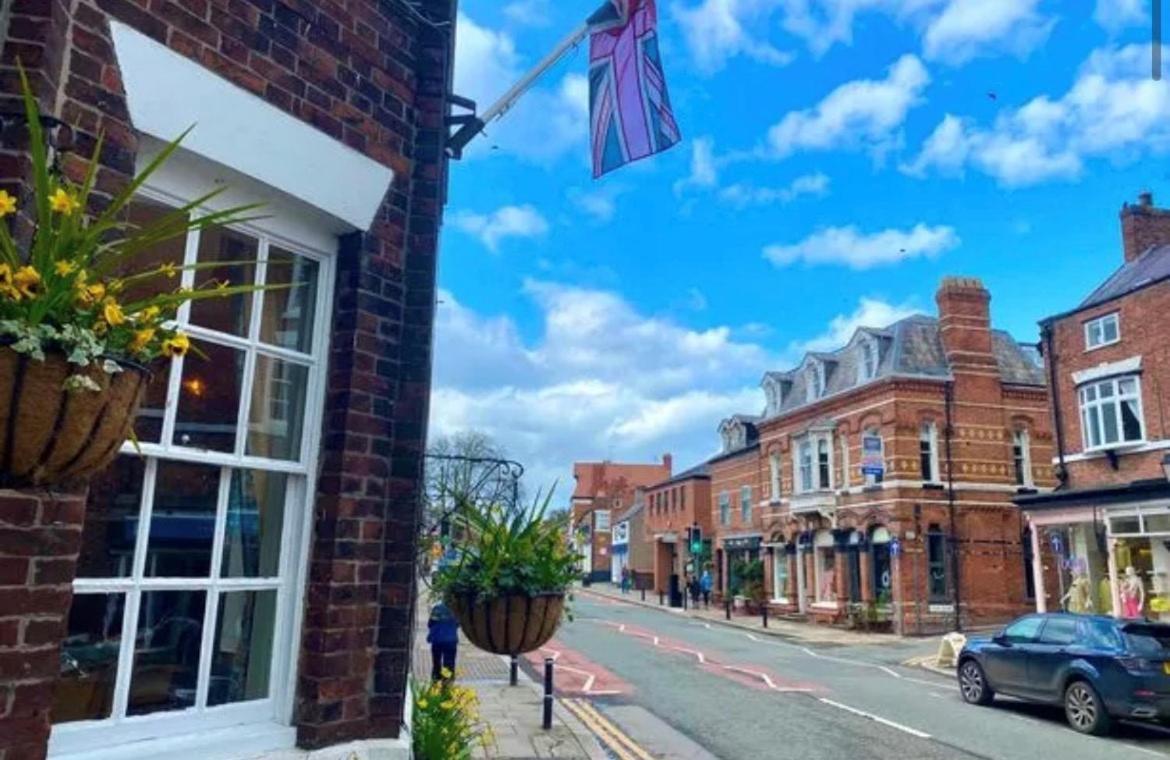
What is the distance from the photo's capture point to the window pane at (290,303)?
367 cm

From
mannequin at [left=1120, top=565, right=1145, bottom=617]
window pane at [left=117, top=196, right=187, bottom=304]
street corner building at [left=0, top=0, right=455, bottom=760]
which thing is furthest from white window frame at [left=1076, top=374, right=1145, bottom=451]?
window pane at [left=117, top=196, right=187, bottom=304]

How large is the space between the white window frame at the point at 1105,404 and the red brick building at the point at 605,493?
52669 millimetres

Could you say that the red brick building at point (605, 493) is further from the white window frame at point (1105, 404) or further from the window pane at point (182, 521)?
the window pane at point (182, 521)

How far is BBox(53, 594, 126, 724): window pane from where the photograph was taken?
2879 mm

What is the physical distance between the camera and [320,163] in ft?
12.1

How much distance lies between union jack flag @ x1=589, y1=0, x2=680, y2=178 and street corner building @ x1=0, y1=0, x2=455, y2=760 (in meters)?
1.36

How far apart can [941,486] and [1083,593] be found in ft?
27.2

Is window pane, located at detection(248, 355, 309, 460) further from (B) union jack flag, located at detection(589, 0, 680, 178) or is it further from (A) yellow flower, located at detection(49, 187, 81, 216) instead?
(B) union jack flag, located at detection(589, 0, 680, 178)

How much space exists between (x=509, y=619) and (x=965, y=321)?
28935mm

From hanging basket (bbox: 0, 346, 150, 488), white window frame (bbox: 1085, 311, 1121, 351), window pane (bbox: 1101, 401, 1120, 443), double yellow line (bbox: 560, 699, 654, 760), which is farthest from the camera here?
white window frame (bbox: 1085, 311, 1121, 351)

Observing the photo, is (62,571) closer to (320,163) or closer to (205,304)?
(205,304)

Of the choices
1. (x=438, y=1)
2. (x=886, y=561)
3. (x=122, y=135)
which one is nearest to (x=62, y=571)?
(x=122, y=135)

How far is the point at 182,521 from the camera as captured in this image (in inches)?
127

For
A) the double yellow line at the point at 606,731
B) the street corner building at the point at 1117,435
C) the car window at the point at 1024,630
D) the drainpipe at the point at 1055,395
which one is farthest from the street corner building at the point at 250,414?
the drainpipe at the point at 1055,395
